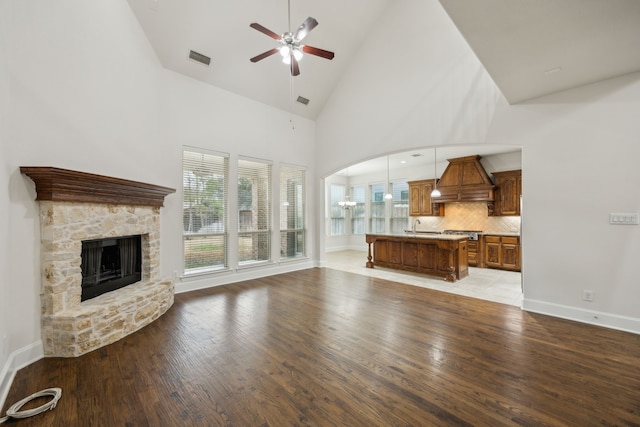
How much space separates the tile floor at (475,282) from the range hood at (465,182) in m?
1.98

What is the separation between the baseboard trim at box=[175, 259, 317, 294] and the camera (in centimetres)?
483

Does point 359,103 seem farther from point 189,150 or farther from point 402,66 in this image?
point 189,150

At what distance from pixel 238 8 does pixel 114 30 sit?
1.94 metres

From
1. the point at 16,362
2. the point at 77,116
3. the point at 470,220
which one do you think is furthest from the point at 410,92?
the point at 16,362

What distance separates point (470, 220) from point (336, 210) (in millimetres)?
5064

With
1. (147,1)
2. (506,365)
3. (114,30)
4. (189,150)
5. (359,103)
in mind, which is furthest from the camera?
(359,103)

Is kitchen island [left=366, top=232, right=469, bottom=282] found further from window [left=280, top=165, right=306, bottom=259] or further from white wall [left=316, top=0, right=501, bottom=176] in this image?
white wall [left=316, top=0, right=501, bottom=176]

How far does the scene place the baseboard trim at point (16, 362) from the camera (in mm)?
2038

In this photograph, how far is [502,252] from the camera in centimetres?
663

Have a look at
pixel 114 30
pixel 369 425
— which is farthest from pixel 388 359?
pixel 114 30

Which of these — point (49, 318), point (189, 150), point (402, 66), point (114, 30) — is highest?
point (402, 66)

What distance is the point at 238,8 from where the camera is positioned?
171 inches

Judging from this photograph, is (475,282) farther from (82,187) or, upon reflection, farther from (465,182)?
(82,187)

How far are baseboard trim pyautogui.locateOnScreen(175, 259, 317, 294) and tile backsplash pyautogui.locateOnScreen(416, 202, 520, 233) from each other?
451cm
